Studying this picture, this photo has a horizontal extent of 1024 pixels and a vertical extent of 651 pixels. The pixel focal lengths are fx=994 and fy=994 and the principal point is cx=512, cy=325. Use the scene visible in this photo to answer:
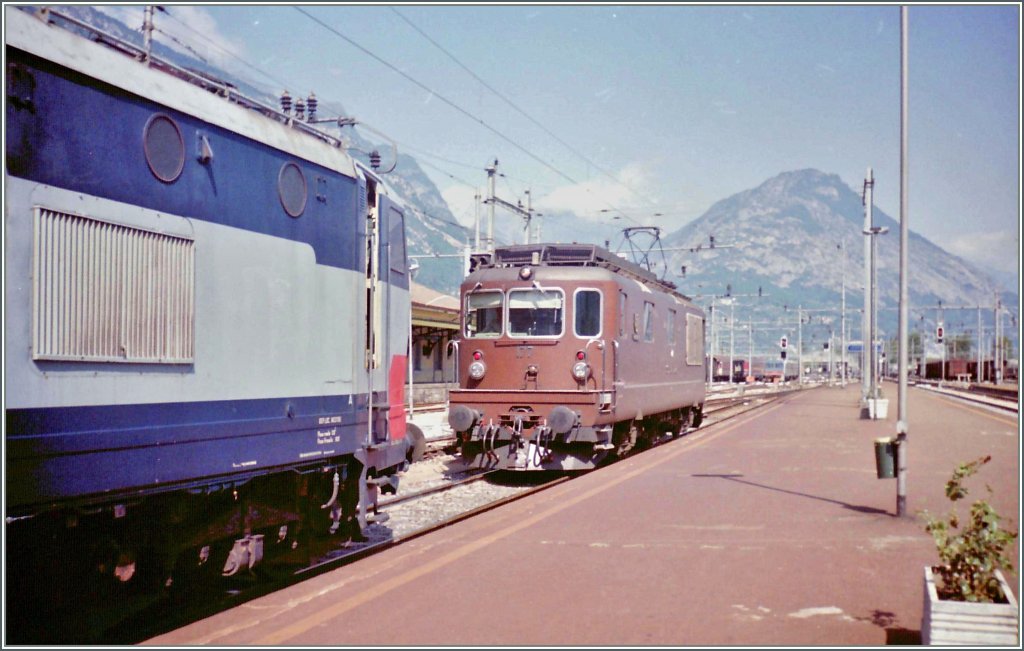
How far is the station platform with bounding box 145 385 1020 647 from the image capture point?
6613 millimetres

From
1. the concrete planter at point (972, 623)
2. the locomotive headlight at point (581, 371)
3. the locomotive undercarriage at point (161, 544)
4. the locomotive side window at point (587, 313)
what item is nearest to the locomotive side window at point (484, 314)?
the locomotive side window at point (587, 313)

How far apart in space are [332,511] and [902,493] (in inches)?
259

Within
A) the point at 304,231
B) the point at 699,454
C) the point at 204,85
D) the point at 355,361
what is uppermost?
the point at 204,85

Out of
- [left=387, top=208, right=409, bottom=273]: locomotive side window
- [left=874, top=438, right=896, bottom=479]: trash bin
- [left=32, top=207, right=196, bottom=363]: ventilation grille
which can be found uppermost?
[left=387, top=208, right=409, bottom=273]: locomotive side window

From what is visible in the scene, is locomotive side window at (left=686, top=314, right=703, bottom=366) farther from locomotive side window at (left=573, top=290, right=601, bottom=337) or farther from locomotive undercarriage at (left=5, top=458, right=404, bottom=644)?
locomotive undercarriage at (left=5, top=458, right=404, bottom=644)

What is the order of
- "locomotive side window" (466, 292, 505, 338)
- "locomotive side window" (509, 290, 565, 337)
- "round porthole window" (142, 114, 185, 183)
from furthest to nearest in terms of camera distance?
1. "locomotive side window" (466, 292, 505, 338)
2. "locomotive side window" (509, 290, 565, 337)
3. "round porthole window" (142, 114, 185, 183)

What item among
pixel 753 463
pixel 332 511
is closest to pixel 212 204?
pixel 332 511

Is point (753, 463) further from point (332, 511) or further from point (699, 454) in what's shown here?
point (332, 511)

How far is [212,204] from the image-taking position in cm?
712

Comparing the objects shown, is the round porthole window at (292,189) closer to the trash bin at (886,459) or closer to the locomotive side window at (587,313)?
the trash bin at (886,459)

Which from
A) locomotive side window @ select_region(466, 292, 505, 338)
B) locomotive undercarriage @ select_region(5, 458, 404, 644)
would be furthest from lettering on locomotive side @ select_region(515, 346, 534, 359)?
locomotive undercarriage @ select_region(5, 458, 404, 644)

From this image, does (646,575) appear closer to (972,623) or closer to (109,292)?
(972,623)

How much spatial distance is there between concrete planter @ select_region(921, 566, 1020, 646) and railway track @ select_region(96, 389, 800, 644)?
495 centimetres

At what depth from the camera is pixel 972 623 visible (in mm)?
5586
